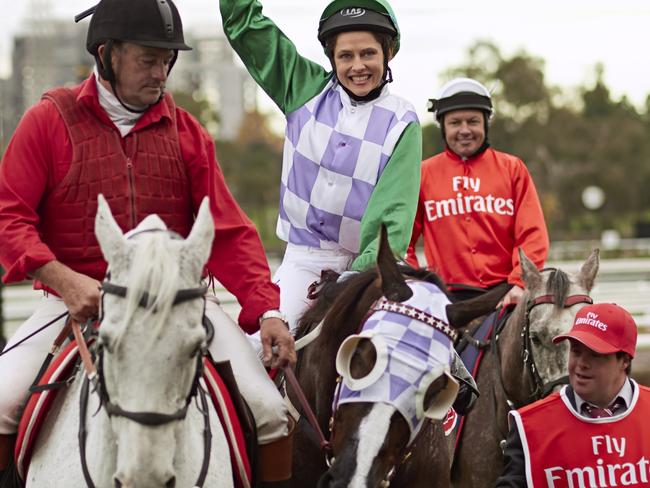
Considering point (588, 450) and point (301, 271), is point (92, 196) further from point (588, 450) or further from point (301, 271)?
point (588, 450)

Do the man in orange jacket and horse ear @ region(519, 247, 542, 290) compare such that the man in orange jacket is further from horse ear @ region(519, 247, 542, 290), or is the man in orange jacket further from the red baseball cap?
the red baseball cap

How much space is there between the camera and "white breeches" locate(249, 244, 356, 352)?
193 inches

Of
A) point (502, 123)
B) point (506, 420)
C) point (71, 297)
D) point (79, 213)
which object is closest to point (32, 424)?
point (71, 297)

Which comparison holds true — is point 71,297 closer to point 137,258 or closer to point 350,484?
point 137,258

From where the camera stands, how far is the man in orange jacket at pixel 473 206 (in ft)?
23.4

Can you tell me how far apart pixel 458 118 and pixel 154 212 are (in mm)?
3696

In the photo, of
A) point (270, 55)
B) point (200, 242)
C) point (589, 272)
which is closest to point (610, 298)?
point (589, 272)

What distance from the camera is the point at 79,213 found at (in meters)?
4.02

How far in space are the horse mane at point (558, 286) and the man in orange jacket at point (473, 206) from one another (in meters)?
0.76

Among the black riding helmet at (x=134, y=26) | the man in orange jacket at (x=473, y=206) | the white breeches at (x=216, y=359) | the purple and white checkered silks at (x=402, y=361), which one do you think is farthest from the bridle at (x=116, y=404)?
the man in orange jacket at (x=473, y=206)

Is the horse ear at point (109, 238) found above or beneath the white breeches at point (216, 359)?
above

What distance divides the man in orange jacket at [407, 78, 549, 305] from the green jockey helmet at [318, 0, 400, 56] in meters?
2.37

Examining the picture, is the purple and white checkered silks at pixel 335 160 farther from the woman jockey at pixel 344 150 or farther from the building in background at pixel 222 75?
the building in background at pixel 222 75

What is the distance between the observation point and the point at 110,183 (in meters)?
4.01
